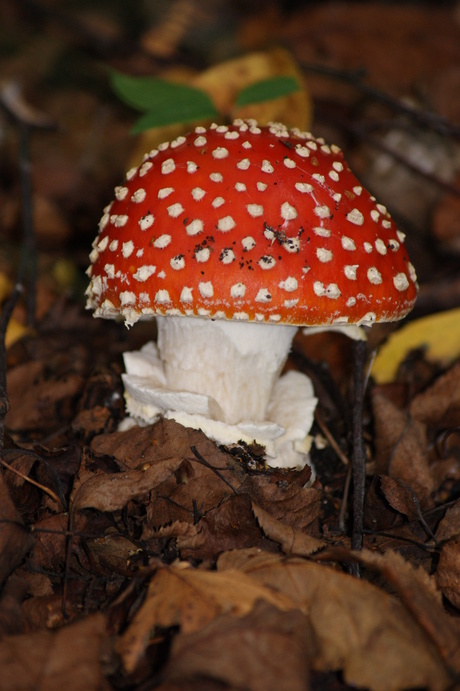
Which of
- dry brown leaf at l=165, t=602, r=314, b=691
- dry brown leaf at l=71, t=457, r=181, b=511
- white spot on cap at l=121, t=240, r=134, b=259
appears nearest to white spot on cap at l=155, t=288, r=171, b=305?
white spot on cap at l=121, t=240, r=134, b=259

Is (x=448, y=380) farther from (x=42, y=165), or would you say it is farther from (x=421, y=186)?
(x=42, y=165)

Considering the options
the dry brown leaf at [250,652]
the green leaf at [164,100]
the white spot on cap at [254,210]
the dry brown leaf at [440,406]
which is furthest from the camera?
the green leaf at [164,100]

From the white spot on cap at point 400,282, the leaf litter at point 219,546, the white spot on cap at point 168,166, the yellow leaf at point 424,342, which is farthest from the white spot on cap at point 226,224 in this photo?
the yellow leaf at point 424,342

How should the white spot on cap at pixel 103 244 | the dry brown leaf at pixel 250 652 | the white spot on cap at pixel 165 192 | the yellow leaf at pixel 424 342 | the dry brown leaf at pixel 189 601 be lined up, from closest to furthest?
the dry brown leaf at pixel 250 652, the dry brown leaf at pixel 189 601, the white spot on cap at pixel 165 192, the white spot on cap at pixel 103 244, the yellow leaf at pixel 424 342

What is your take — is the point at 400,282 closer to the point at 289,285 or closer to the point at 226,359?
the point at 289,285

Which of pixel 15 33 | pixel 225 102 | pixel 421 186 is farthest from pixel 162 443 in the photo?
pixel 15 33

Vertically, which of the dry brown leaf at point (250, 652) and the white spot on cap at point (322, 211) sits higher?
the white spot on cap at point (322, 211)

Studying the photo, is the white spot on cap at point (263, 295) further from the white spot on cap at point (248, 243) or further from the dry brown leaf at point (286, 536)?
the dry brown leaf at point (286, 536)
